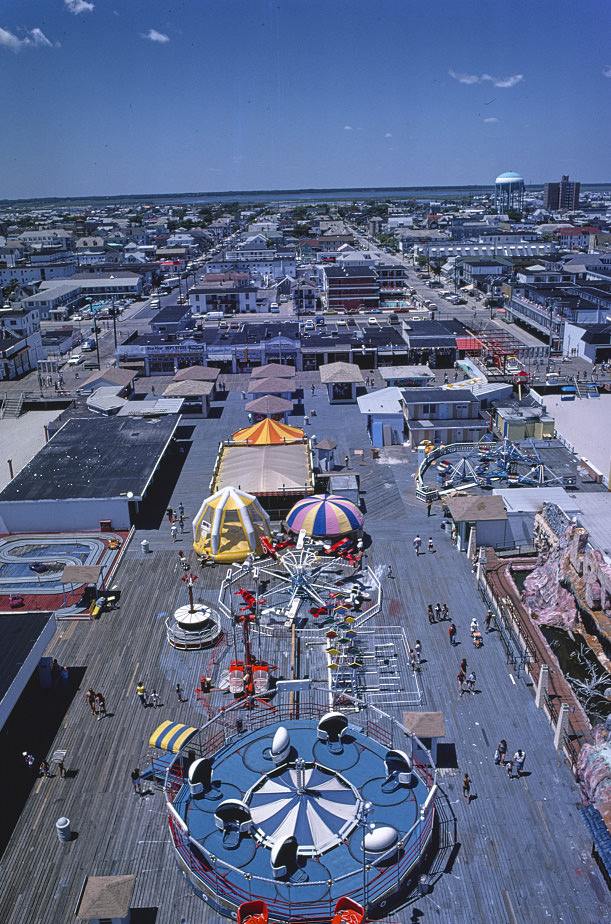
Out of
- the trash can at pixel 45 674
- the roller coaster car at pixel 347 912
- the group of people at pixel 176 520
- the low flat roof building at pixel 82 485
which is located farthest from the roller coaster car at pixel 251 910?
the low flat roof building at pixel 82 485

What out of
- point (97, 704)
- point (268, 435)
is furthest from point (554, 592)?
point (268, 435)

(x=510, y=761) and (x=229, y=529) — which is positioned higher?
(x=229, y=529)

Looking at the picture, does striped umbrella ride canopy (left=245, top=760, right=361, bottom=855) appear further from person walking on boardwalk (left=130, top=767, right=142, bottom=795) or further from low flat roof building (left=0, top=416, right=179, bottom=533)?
low flat roof building (left=0, top=416, right=179, bottom=533)

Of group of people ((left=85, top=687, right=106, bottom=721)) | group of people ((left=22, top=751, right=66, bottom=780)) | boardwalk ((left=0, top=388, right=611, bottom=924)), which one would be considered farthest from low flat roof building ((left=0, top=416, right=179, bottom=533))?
group of people ((left=22, top=751, right=66, bottom=780))

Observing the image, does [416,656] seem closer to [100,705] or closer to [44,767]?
[100,705]

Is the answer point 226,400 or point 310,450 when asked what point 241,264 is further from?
point 310,450
